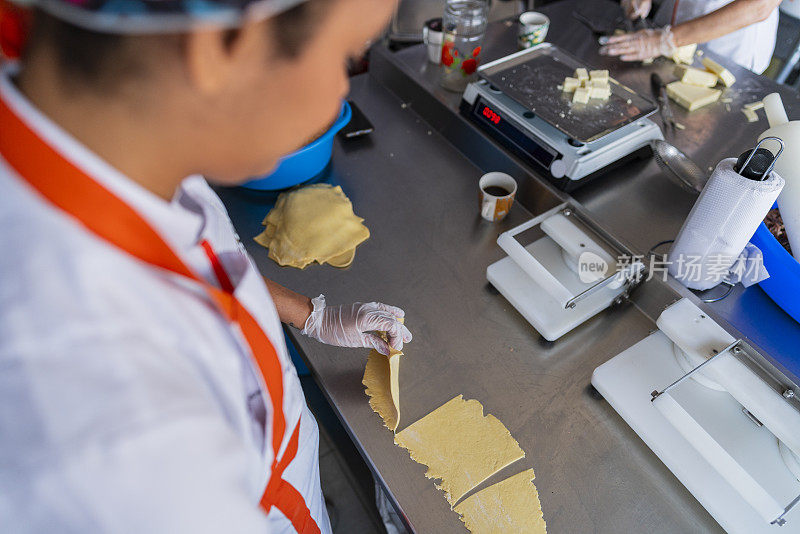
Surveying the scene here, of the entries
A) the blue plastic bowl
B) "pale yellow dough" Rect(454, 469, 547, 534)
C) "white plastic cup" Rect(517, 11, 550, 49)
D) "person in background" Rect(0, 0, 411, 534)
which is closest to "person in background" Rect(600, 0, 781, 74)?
"white plastic cup" Rect(517, 11, 550, 49)

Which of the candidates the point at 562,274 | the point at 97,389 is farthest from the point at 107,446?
the point at 562,274

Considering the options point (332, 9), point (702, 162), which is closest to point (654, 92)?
point (702, 162)

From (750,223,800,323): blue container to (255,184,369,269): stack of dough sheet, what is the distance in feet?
3.49

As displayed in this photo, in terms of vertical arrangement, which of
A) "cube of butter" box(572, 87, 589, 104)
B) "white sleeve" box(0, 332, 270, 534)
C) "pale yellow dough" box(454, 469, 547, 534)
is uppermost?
"white sleeve" box(0, 332, 270, 534)

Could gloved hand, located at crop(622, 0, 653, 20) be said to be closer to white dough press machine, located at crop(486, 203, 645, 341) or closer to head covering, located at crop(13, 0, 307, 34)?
white dough press machine, located at crop(486, 203, 645, 341)

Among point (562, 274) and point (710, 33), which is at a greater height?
point (710, 33)

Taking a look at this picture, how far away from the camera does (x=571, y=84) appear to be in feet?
5.38

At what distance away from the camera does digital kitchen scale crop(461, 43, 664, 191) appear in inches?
59.7

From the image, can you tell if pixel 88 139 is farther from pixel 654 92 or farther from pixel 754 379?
pixel 654 92

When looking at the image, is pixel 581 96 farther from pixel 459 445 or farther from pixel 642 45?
pixel 459 445

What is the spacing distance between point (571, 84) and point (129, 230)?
58.8 inches

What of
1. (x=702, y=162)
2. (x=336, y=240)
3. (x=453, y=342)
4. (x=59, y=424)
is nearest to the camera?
(x=59, y=424)

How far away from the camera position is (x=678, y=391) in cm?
113

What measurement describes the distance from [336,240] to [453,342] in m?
0.48
